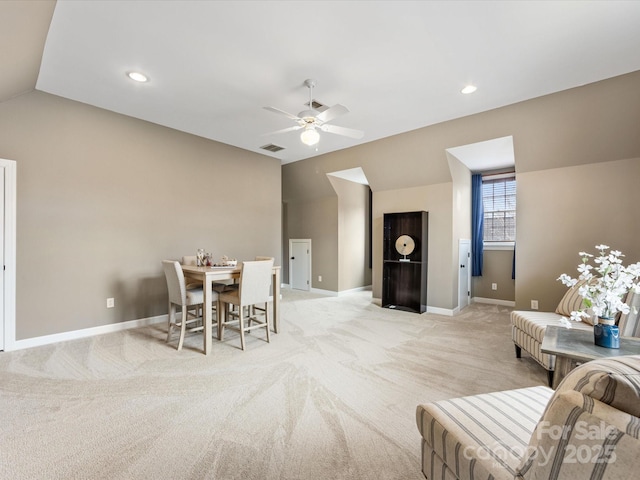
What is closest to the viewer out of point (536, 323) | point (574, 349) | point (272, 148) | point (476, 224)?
point (574, 349)

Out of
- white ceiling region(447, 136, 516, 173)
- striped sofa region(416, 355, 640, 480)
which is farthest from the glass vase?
white ceiling region(447, 136, 516, 173)

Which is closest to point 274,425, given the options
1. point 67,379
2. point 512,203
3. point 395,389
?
point 395,389

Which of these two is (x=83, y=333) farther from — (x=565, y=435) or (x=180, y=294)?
(x=565, y=435)

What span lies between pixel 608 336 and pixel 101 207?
519 cm

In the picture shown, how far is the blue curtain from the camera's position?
19.4 ft

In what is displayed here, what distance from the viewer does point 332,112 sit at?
289 centimetres

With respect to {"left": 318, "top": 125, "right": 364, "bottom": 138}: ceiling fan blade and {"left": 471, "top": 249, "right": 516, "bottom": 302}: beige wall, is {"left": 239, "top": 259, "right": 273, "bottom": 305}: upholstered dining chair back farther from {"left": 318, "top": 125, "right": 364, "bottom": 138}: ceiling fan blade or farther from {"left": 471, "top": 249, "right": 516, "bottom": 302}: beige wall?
{"left": 471, "top": 249, "right": 516, "bottom": 302}: beige wall

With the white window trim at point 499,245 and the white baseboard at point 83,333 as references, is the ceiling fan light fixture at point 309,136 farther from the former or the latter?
the white window trim at point 499,245

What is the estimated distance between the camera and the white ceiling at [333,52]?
7.29 ft

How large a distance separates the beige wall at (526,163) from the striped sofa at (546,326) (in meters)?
1.19

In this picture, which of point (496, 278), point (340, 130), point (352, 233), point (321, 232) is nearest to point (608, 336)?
point (340, 130)

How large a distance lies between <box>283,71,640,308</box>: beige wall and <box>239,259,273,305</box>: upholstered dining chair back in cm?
293

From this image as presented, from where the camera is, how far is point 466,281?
572 centimetres

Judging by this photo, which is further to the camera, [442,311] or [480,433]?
[442,311]
